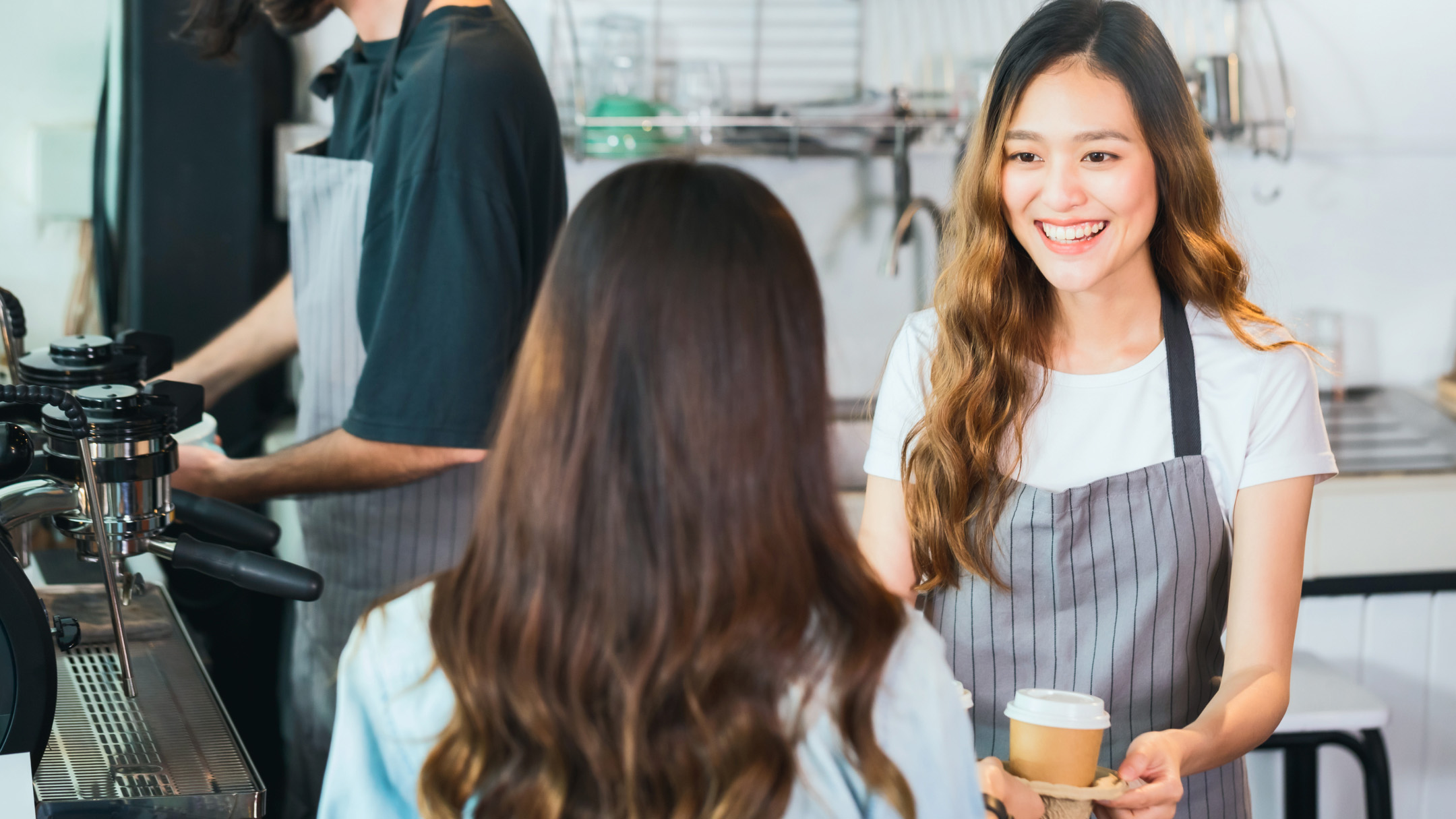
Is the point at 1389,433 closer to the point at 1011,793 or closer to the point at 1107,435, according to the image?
the point at 1107,435

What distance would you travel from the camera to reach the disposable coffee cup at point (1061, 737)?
0.91 m

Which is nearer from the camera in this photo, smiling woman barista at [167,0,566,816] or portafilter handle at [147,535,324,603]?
portafilter handle at [147,535,324,603]

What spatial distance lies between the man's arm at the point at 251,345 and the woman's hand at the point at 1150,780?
1229 millimetres

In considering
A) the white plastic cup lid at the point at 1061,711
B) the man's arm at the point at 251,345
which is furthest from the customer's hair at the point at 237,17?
the white plastic cup lid at the point at 1061,711

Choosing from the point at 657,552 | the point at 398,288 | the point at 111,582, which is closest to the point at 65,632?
the point at 111,582

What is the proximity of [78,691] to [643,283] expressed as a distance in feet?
2.34

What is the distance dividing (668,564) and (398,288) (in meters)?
0.72

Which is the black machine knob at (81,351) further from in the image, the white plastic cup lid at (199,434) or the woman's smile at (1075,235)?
the woman's smile at (1075,235)

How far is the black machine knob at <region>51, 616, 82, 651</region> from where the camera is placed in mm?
975

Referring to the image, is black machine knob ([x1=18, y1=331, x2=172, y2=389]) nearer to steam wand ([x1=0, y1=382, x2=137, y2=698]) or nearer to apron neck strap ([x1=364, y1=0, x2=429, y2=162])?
steam wand ([x1=0, y1=382, x2=137, y2=698])

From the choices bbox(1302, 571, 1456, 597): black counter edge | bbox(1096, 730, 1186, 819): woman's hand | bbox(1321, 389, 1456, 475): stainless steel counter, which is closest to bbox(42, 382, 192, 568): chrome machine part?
bbox(1096, 730, 1186, 819): woman's hand

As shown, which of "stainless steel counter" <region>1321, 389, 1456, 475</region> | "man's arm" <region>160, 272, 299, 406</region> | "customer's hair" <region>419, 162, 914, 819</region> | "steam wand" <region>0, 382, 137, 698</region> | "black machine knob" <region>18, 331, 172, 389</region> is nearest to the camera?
"customer's hair" <region>419, 162, 914, 819</region>

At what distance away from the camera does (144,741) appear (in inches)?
38.2

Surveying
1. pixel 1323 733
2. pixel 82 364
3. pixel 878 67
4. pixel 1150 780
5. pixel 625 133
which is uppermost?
pixel 878 67
